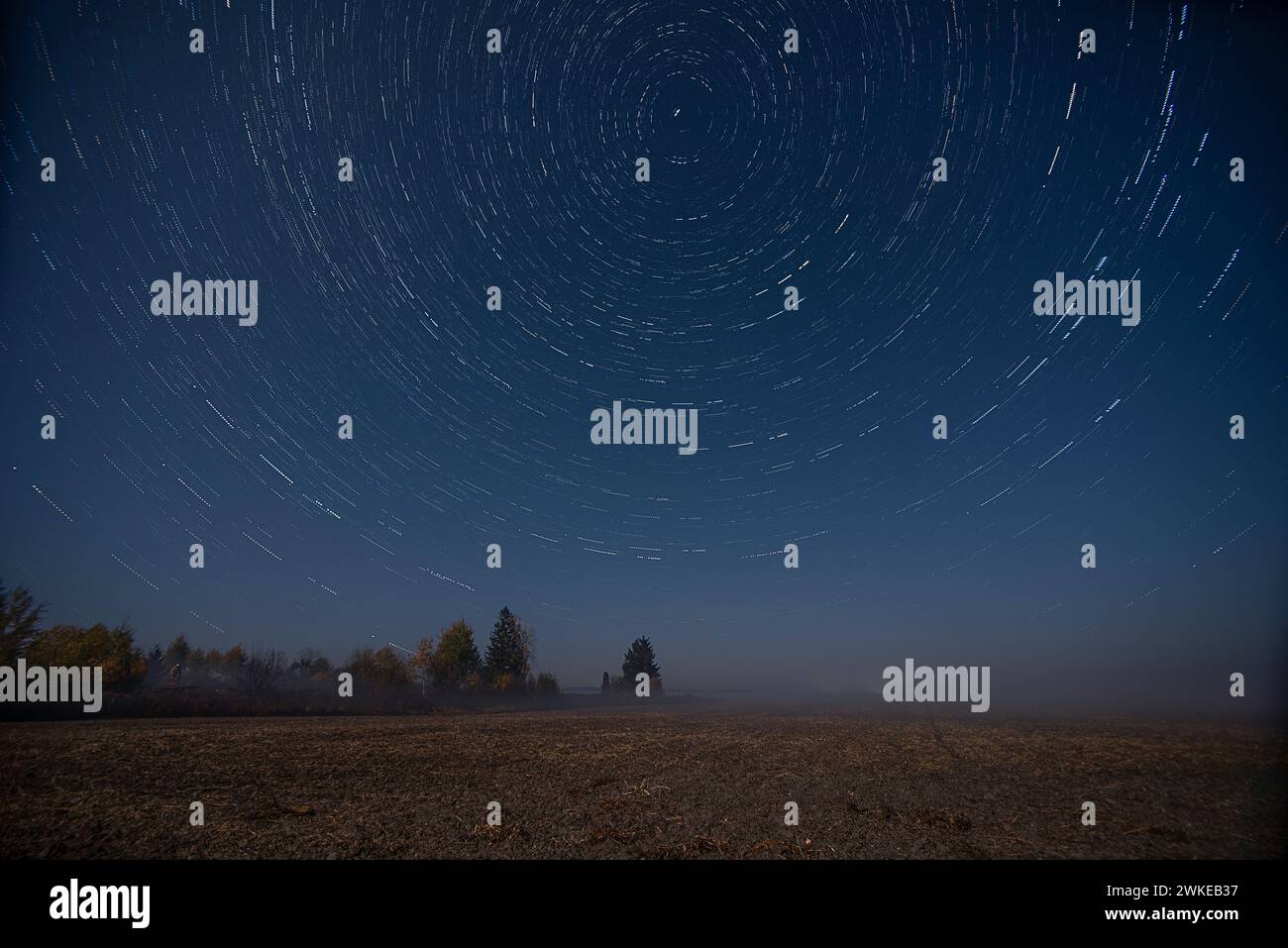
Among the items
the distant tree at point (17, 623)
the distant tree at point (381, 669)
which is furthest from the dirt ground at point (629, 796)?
the distant tree at point (381, 669)

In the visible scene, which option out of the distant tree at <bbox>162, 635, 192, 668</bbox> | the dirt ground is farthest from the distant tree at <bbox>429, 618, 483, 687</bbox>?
the dirt ground

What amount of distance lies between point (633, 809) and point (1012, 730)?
15689 millimetres

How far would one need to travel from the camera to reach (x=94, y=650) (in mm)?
34906

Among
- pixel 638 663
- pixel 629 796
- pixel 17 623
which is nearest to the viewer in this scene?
pixel 629 796

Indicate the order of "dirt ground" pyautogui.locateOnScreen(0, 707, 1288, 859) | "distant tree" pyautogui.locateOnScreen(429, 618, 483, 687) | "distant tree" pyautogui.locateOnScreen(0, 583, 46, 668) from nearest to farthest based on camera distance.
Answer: "dirt ground" pyautogui.locateOnScreen(0, 707, 1288, 859), "distant tree" pyautogui.locateOnScreen(0, 583, 46, 668), "distant tree" pyautogui.locateOnScreen(429, 618, 483, 687)

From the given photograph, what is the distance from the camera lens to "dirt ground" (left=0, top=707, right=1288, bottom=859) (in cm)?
976

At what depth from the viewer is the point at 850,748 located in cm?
1666

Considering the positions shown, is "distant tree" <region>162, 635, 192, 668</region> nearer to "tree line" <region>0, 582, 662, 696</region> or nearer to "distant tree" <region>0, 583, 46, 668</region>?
"tree line" <region>0, 582, 662, 696</region>

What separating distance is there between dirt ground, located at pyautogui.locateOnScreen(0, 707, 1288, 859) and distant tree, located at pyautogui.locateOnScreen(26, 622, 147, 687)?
19.2 metres

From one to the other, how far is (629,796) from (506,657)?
41.0 m

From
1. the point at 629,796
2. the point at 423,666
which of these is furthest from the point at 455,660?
the point at 629,796

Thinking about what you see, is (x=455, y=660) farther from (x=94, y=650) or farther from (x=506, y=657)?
(x=94, y=650)
